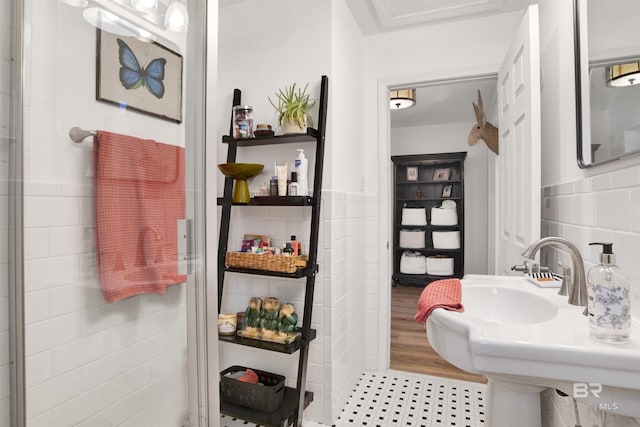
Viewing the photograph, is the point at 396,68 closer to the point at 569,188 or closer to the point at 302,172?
the point at 302,172

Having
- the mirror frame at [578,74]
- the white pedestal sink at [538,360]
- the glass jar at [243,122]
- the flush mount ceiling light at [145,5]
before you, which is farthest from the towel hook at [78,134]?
the mirror frame at [578,74]

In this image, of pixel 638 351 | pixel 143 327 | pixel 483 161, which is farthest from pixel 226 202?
pixel 483 161

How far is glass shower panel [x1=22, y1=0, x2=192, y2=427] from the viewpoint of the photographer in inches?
36.4

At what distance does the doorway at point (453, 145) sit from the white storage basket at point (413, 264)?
244 millimetres

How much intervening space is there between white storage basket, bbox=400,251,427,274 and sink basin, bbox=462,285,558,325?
383 centimetres

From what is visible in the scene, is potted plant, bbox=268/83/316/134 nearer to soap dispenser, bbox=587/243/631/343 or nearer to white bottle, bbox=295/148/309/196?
white bottle, bbox=295/148/309/196

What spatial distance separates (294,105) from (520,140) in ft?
3.70

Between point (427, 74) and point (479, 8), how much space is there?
0.45m

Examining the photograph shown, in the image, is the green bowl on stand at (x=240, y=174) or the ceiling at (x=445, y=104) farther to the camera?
the ceiling at (x=445, y=104)

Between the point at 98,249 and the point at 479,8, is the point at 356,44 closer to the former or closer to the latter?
the point at 479,8

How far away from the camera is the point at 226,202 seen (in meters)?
1.98

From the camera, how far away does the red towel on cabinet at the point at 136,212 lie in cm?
106

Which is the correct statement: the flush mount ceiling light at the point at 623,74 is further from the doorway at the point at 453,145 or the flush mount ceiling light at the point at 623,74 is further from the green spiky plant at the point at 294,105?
the doorway at the point at 453,145

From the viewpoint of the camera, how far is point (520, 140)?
174 cm
